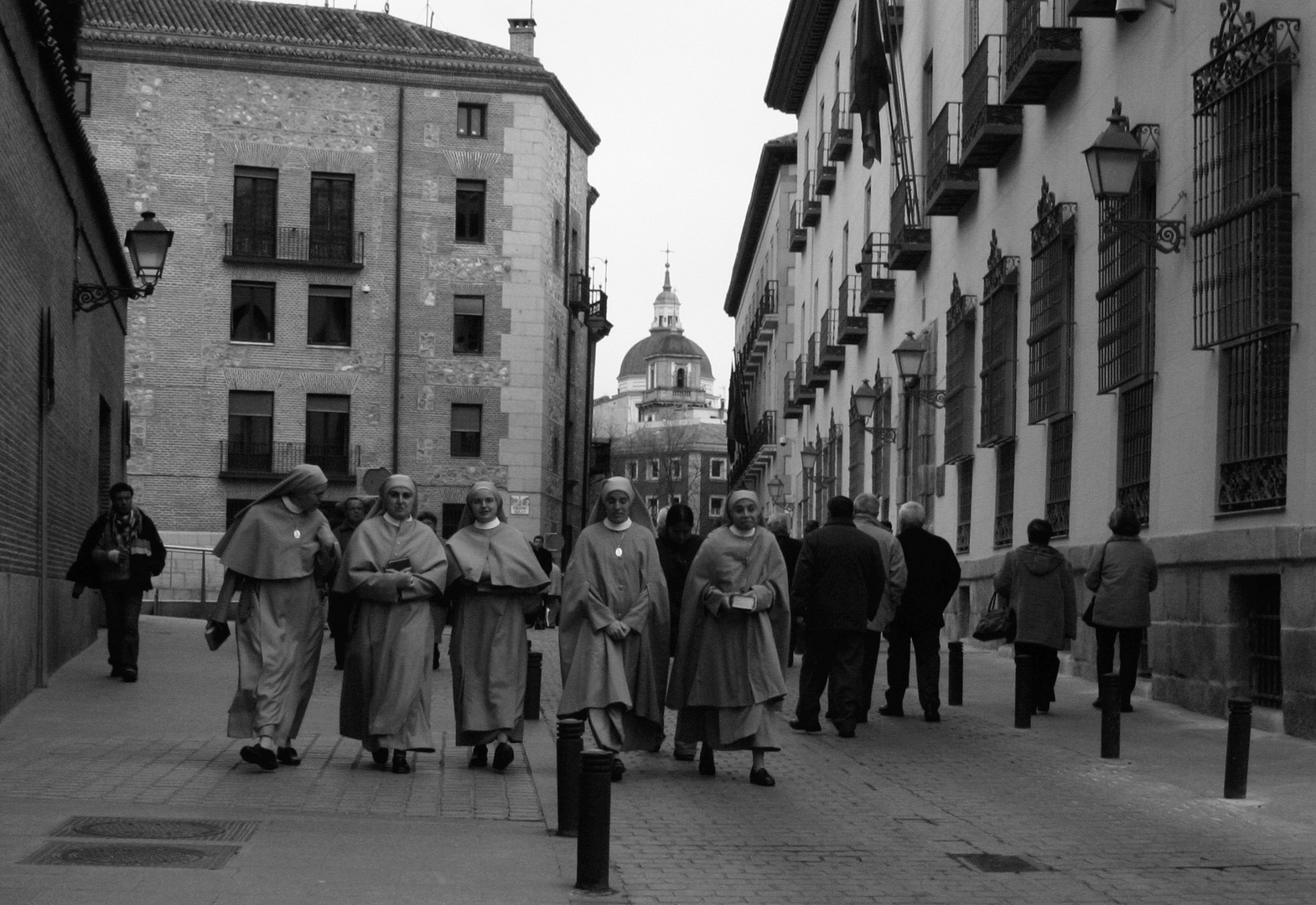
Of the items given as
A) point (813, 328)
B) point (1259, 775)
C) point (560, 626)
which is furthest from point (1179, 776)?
point (813, 328)

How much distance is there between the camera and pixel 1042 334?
1922 cm

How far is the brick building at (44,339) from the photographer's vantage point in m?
13.6

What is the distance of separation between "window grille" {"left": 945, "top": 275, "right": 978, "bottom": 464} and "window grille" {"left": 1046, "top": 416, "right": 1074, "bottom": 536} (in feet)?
12.2

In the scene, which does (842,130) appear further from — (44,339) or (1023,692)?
(1023,692)

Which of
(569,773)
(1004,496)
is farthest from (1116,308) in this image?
(569,773)

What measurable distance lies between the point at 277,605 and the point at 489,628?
1.24 meters

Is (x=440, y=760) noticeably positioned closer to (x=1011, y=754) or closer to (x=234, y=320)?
(x=1011, y=754)

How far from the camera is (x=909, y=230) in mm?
26609

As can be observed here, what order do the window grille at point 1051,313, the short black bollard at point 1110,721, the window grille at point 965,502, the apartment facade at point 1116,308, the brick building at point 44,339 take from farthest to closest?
1. the window grille at point 965,502
2. the window grille at point 1051,313
3. the brick building at point 44,339
4. the apartment facade at point 1116,308
5. the short black bollard at point 1110,721

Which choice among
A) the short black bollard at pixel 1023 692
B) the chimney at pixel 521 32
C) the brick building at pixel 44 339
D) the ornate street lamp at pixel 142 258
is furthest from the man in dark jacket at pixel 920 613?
the chimney at pixel 521 32

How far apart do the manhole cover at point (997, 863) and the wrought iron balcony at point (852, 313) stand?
77.3 feet

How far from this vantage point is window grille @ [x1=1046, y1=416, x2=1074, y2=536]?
62.4 ft

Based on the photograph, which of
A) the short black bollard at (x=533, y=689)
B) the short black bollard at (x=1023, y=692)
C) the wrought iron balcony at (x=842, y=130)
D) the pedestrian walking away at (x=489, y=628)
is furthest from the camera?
the wrought iron balcony at (x=842, y=130)

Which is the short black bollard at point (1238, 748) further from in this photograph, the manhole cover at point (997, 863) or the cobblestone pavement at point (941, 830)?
the manhole cover at point (997, 863)
